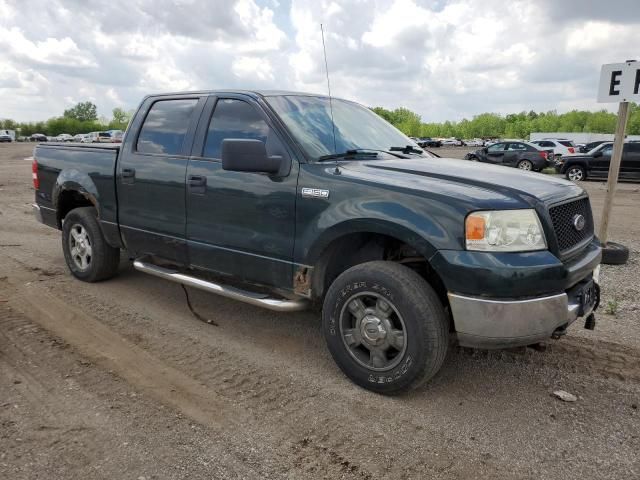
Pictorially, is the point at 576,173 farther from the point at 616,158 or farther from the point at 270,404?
the point at 270,404

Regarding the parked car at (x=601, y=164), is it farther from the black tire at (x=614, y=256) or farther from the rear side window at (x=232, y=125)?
the rear side window at (x=232, y=125)

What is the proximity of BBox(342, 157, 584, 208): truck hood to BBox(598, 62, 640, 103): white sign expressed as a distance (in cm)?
367

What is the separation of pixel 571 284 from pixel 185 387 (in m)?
2.47

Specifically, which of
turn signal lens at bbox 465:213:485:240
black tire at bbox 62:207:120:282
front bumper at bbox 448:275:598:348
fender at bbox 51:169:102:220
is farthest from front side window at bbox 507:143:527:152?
turn signal lens at bbox 465:213:485:240

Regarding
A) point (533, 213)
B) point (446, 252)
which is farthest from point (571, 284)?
point (446, 252)

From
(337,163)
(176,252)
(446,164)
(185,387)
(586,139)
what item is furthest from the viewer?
(586,139)

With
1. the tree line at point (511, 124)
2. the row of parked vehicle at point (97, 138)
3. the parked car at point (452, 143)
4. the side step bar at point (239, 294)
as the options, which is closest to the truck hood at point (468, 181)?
the side step bar at point (239, 294)

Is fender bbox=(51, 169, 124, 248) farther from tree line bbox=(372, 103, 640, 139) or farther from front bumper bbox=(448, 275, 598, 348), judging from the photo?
tree line bbox=(372, 103, 640, 139)

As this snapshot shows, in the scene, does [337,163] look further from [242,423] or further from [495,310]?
[242,423]

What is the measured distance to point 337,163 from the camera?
3750 millimetres

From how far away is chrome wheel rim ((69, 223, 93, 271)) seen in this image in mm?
5605

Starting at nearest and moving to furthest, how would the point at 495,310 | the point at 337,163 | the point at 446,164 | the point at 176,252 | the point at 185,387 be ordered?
the point at 495,310
the point at 185,387
the point at 337,163
the point at 446,164
the point at 176,252

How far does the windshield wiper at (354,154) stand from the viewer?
383 cm

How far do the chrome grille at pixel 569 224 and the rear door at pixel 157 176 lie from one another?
277 cm
